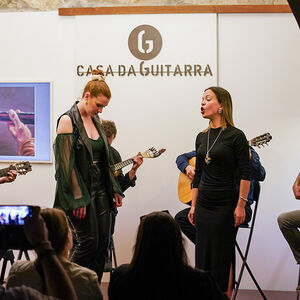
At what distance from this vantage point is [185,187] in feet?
15.1

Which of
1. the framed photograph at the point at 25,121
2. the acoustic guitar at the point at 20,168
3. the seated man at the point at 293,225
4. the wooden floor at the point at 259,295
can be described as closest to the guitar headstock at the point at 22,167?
the acoustic guitar at the point at 20,168

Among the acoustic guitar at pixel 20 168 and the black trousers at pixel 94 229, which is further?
the acoustic guitar at pixel 20 168

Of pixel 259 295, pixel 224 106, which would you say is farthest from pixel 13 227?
pixel 259 295

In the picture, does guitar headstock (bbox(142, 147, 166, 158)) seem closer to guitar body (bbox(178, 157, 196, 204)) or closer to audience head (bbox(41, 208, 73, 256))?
guitar body (bbox(178, 157, 196, 204))

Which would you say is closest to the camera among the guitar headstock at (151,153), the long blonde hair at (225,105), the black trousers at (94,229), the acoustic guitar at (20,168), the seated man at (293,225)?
the black trousers at (94,229)

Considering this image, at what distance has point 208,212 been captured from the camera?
3578 mm

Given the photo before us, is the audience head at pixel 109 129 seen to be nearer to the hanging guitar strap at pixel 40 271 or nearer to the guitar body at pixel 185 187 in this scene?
the guitar body at pixel 185 187

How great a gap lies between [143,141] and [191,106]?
58 cm

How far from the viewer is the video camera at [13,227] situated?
1650 mm

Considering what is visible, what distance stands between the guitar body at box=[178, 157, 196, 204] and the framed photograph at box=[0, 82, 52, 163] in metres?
1.36

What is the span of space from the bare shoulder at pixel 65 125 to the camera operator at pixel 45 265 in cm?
187

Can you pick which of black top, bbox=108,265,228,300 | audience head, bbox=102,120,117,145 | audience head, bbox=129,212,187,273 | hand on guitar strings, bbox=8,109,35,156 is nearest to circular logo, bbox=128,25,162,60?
audience head, bbox=102,120,117,145

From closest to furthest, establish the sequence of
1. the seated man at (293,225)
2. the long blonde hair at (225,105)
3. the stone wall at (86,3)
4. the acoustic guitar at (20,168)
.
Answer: the long blonde hair at (225,105)
the seated man at (293,225)
the acoustic guitar at (20,168)
the stone wall at (86,3)

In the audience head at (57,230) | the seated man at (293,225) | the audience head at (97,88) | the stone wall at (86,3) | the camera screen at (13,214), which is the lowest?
the seated man at (293,225)
